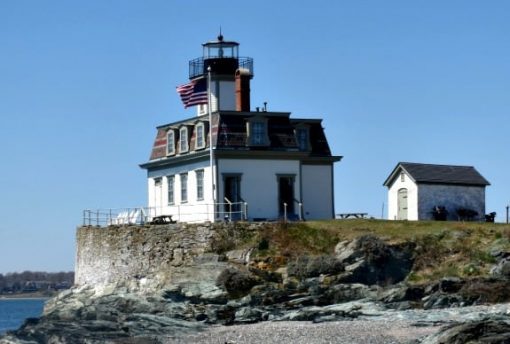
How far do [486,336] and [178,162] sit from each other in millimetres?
23916

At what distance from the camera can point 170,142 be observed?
50250mm

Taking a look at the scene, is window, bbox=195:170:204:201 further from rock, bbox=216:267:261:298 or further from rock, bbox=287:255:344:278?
rock, bbox=287:255:344:278

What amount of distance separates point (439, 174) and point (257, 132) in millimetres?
7443

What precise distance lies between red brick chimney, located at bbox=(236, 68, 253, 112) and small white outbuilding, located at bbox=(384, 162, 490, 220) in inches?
259

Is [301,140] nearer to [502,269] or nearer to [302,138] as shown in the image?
[302,138]

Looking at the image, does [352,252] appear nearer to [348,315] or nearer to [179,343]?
[348,315]

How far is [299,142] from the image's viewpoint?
4909 cm

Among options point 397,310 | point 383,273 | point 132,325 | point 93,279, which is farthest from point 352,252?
point 93,279

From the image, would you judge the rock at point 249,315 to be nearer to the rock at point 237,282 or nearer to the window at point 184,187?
the rock at point 237,282

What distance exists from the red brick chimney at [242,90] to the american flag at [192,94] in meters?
1.43

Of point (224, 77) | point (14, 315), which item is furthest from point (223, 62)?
point (14, 315)

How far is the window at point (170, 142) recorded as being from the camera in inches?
1969

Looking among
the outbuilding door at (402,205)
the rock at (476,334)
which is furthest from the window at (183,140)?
the rock at (476,334)

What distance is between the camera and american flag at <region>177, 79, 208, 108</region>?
49375mm
